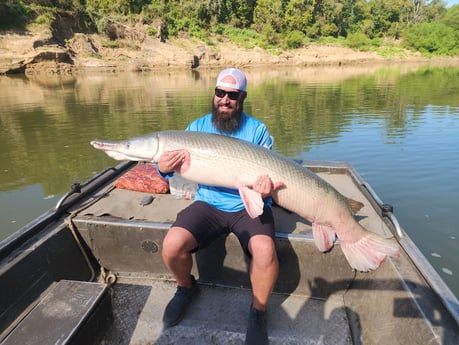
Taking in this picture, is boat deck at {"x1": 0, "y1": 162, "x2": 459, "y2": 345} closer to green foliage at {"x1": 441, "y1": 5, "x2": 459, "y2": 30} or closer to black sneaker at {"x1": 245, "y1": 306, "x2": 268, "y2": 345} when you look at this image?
black sneaker at {"x1": 245, "y1": 306, "x2": 268, "y2": 345}

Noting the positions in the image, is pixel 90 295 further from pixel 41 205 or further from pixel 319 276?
pixel 41 205

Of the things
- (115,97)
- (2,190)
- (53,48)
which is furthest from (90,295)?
(53,48)

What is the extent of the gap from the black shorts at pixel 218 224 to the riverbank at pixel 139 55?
114ft

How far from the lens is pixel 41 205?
6402 mm

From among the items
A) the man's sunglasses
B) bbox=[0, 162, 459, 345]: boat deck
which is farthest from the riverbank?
the man's sunglasses

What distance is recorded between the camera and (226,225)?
2963 millimetres

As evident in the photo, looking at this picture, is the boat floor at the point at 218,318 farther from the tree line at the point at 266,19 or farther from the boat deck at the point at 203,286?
the tree line at the point at 266,19

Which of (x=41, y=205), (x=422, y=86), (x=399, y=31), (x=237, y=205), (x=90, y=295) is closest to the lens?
(x=90, y=295)

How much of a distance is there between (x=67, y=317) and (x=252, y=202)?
163cm

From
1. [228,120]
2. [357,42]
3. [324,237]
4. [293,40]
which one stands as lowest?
[324,237]

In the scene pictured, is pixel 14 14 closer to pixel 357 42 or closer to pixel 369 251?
pixel 369 251

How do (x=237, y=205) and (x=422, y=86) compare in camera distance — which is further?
(x=422, y=86)

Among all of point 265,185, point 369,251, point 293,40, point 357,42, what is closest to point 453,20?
point 357,42

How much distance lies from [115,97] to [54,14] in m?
25.1
